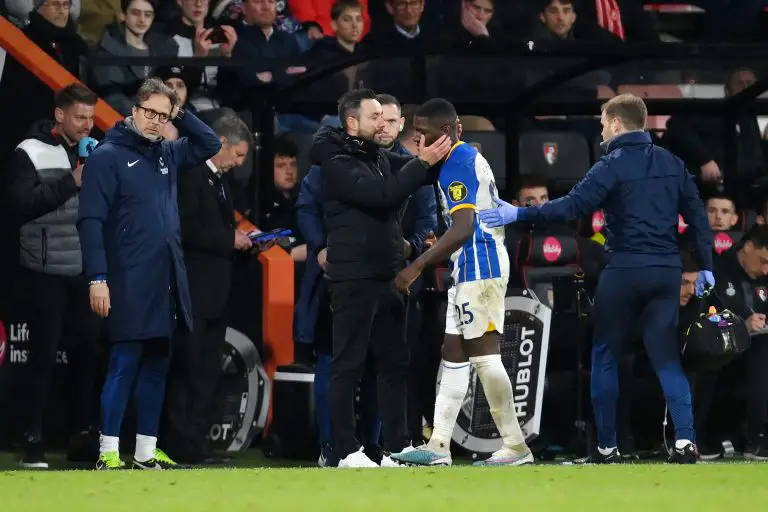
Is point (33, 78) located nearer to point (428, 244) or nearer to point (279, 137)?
point (279, 137)

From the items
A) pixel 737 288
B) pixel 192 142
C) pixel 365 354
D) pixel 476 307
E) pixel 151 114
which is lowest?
pixel 365 354

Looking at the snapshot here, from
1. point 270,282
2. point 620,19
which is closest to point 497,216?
point 270,282

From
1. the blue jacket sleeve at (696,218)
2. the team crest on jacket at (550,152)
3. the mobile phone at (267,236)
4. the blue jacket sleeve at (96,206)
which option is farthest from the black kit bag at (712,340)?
the blue jacket sleeve at (96,206)

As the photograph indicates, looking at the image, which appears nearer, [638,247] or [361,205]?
[361,205]

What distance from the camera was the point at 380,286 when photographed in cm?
909

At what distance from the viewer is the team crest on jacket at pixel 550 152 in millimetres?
12250

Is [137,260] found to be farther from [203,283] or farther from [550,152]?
[550,152]

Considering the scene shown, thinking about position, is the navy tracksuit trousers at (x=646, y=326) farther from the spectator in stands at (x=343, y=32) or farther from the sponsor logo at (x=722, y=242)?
the spectator in stands at (x=343, y=32)

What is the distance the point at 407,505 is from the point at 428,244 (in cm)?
359

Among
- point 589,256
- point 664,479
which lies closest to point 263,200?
point 589,256

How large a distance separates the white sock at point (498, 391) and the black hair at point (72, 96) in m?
2.72

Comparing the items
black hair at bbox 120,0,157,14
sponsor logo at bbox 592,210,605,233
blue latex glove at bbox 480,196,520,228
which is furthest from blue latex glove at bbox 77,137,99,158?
sponsor logo at bbox 592,210,605,233

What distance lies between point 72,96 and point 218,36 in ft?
10.7

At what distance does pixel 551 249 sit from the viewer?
1093cm
